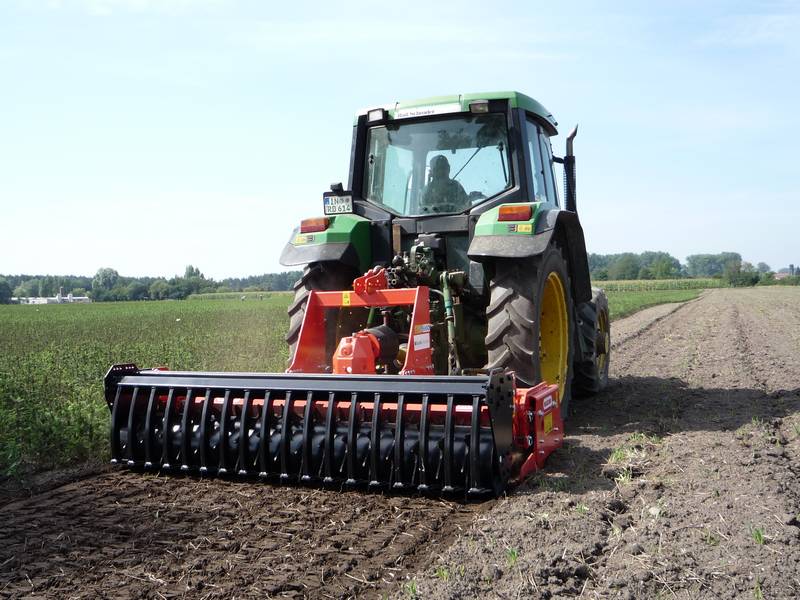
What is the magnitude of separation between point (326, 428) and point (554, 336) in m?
2.39

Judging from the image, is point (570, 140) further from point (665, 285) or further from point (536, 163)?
point (665, 285)

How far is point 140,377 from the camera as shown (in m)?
5.08

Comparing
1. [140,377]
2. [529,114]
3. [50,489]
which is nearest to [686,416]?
[529,114]

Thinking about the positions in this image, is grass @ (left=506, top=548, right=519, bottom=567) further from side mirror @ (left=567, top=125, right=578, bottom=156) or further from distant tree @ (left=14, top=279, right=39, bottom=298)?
distant tree @ (left=14, top=279, right=39, bottom=298)

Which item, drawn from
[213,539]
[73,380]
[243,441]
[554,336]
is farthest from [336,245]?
[73,380]

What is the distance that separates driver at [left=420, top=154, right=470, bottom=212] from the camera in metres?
5.75

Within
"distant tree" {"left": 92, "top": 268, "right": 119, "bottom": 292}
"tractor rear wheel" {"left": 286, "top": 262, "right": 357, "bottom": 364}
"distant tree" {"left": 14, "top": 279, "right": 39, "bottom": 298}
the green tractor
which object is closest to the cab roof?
the green tractor

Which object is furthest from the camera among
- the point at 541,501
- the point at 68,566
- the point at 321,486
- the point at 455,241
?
the point at 455,241

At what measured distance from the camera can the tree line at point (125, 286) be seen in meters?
63.2

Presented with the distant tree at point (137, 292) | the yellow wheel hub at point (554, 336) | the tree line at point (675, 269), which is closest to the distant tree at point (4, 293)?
the distant tree at point (137, 292)

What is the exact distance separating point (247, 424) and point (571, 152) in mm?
3967

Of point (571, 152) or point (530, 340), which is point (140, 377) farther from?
point (571, 152)

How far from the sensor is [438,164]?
5.84 m

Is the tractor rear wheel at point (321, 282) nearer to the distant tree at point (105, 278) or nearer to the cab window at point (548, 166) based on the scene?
the cab window at point (548, 166)
